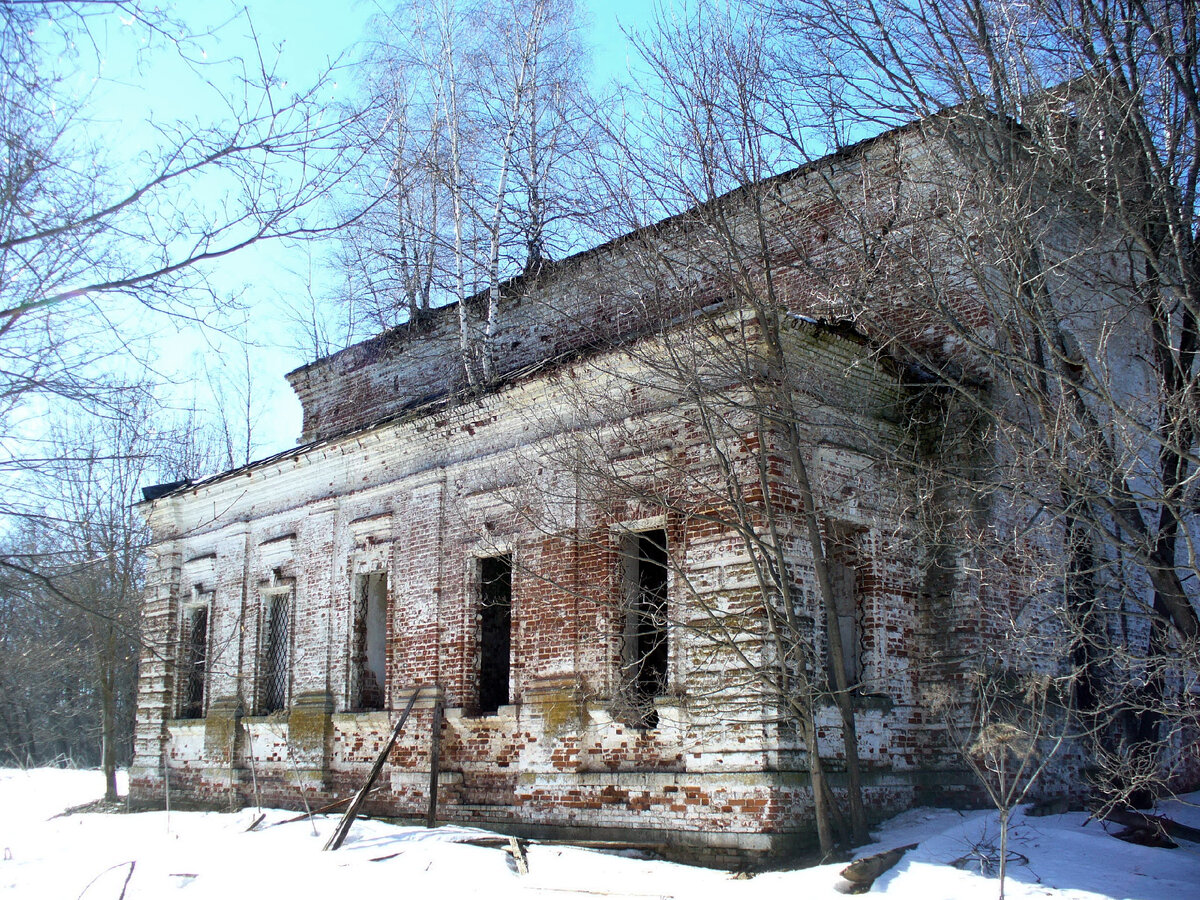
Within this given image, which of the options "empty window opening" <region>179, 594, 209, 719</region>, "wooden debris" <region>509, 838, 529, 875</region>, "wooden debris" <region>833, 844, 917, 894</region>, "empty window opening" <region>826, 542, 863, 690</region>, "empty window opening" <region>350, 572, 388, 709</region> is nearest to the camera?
"wooden debris" <region>833, 844, 917, 894</region>

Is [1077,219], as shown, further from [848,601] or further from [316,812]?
[316,812]

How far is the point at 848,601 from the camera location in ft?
32.1

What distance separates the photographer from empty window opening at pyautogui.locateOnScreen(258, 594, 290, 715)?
14.1m

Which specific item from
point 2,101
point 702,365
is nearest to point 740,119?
point 702,365

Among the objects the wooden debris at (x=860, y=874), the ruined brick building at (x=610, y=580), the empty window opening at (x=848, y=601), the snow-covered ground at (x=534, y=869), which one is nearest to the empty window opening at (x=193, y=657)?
the ruined brick building at (x=610, y=580)

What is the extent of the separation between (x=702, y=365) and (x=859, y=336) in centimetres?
198

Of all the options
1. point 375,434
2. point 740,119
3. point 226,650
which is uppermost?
point 740,119

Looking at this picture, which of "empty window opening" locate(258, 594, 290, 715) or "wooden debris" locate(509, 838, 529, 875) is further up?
"empty window opening" locate(258, 594, 290, 715)

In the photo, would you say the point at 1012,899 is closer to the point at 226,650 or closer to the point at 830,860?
the point at 830,860

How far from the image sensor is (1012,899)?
6.59 meters

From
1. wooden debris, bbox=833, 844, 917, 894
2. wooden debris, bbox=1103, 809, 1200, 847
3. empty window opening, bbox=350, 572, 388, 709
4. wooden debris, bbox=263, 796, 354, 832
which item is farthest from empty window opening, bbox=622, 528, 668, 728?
wooden debris, bbox=1103, 809, 1200, 847

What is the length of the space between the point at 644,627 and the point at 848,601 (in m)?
→ 2.04

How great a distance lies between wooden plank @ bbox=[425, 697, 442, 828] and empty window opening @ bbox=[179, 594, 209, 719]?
6.18 meters

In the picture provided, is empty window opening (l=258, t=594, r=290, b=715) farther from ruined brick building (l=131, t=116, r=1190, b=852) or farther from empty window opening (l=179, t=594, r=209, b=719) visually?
empty window opening (l=179, t=594, r=209, b=719)
